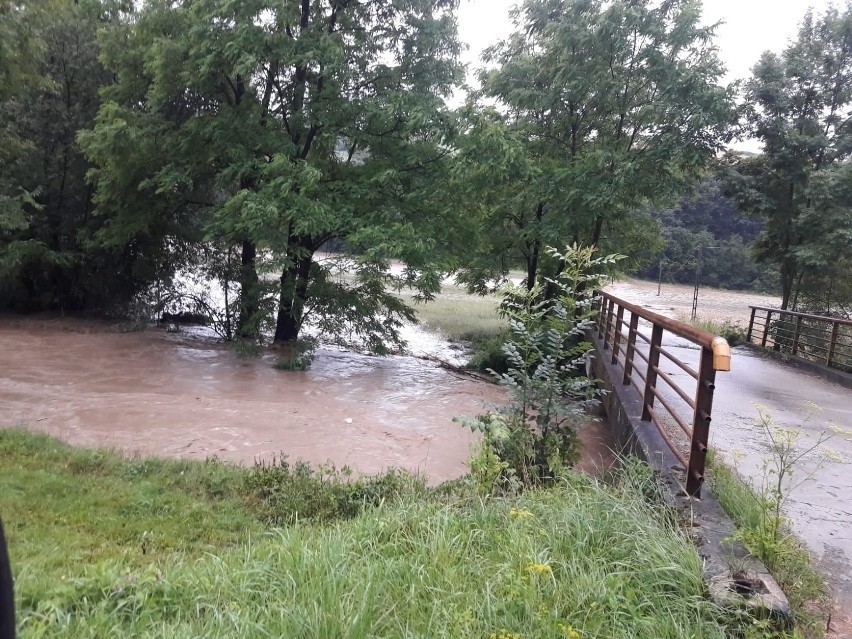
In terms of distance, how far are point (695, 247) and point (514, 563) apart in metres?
46.6

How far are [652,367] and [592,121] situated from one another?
1233 centimetres

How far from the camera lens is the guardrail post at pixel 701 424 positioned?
3752 millimetres

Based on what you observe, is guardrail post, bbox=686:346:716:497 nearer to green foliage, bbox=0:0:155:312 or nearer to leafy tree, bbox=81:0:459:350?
leafy tree, bbox=81:0:459:350

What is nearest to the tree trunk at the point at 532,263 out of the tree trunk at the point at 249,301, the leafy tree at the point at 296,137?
the leafy tree at the point at 296,137

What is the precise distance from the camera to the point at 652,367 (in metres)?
5.47

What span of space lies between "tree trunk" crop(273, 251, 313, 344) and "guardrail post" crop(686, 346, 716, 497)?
10859mm

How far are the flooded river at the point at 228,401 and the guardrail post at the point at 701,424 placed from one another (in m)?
1.74

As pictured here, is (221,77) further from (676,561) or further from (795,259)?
(795,259)

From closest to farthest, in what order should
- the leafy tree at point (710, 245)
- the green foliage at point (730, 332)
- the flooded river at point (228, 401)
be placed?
the flooded river at point (228, 401), the green foliage at point (730, 332), the leafy tree at point (710, 245)

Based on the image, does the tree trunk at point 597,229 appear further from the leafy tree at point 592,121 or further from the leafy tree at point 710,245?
the leafy tree at point 710,245

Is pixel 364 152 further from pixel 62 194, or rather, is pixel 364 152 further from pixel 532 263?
pixel 62 194

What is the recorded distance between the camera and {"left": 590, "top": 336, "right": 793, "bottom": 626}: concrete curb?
263cm

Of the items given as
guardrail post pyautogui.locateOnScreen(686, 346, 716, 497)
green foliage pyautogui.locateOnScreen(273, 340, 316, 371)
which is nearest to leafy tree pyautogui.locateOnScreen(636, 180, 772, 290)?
green foliage pyautogui.locateOnScreen(273, 340, 316, 371)

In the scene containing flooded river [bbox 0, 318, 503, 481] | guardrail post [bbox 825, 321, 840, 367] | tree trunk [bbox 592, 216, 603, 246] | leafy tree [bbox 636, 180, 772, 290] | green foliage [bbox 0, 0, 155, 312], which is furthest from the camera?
leafy tree [bbox 636, 180, 772, 290]
